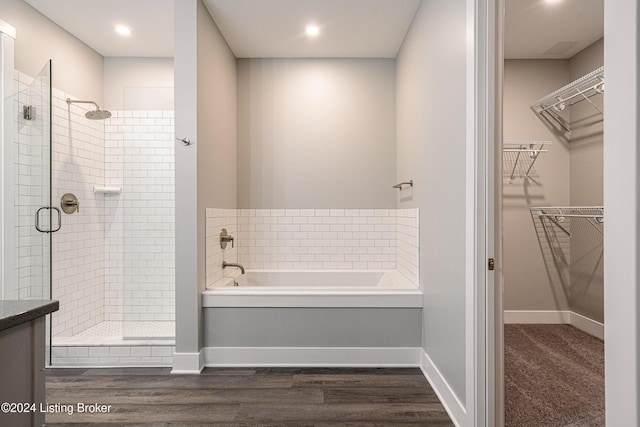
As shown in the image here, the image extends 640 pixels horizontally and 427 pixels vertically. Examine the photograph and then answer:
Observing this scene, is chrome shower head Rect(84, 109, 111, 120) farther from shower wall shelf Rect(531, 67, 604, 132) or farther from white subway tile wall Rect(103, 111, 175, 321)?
shower wall shelf Rect(531, 67, 604, 132)

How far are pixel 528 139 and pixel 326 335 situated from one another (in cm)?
284

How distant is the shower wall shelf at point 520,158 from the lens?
3844mm

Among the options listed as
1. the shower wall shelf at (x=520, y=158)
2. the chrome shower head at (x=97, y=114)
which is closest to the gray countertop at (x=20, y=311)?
the chrome shower head at (x=97, y=114)

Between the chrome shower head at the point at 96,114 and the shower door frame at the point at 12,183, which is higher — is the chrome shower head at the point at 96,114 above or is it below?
above

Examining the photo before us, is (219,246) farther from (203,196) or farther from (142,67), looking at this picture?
(142,67)

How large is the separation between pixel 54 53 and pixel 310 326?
2991mm

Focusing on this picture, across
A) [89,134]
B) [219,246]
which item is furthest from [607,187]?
[89,134]

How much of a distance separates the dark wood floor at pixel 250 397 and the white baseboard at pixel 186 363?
0.18ft

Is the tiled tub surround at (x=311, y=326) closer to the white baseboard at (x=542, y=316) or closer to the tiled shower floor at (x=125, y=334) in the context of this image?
the tiled shower floor at (x=125, y=334)

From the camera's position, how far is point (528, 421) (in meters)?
2.10

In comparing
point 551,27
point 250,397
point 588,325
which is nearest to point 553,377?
point 588,325

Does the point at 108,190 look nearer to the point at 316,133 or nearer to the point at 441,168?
the point at 316,133

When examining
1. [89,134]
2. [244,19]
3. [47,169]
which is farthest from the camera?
[89,134]

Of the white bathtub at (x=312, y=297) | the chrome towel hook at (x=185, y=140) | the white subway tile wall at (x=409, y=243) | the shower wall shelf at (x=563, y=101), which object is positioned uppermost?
the shower wall shelf at (x=563, y=101)
